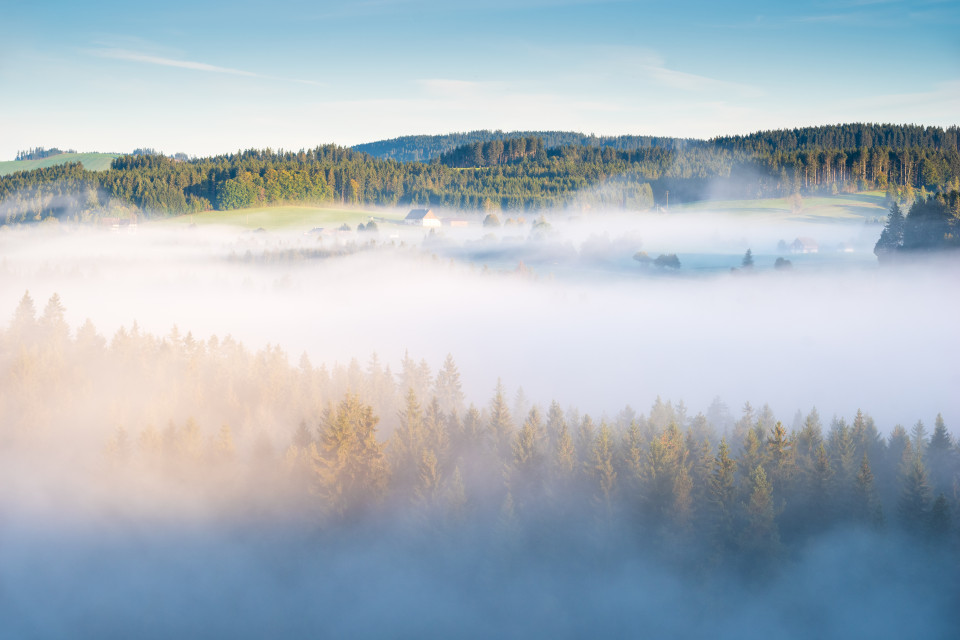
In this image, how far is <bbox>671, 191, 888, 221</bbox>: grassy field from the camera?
17025 centimetres

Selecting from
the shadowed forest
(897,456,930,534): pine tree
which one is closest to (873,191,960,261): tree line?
the shadowed forest

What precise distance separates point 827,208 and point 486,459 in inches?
5748

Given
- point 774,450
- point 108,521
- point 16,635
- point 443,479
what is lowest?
point 16,635

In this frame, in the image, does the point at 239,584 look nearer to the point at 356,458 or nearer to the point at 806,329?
the point at 356,458

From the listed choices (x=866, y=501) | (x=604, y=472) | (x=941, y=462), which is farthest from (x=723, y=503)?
(x=941, y=462)

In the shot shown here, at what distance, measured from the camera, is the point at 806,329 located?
156 metres

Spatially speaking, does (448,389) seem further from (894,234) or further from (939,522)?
(894,234)

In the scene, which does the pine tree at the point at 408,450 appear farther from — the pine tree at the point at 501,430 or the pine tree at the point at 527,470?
the pine tree at the point at 527,470

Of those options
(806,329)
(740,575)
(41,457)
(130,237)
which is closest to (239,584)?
(41,457)

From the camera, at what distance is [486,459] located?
6681 centimetres

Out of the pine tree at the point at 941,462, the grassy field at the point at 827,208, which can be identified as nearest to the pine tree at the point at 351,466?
the pine tree at the point at 941,462

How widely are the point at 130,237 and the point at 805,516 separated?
617 ft

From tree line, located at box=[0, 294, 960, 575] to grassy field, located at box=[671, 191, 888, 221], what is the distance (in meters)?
113

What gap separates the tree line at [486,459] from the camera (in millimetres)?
52906
